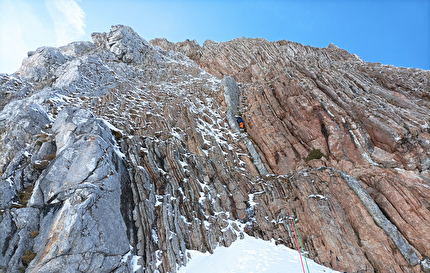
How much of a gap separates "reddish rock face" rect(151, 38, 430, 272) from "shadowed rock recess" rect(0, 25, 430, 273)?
0.13m

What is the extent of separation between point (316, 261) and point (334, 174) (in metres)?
9.04

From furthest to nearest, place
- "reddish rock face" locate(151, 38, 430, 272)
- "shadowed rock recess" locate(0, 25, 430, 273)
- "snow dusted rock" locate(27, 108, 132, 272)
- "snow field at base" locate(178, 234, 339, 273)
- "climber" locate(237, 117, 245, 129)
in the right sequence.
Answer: "climber" locate(237, 117, 245, 129) → "reddish rock face" locate(151, 38, 430, 272) → "snow field at base" locate(178, 234, 339, 273) → "shadowed rock recess" locate(0, 25, 430, 273) → "snow dusted rock" locate(27, 108, 132, 272)

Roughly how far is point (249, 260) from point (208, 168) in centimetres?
1045

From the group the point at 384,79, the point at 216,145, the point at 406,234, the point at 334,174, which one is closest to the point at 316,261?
the point at 406,234

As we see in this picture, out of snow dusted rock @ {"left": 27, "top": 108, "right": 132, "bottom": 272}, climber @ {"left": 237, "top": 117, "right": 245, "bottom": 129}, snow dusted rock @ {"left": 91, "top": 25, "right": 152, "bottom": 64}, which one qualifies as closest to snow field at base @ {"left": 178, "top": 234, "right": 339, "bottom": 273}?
snow dusted rock @ {"left": 27, "top": 108, "right": 132, "bottom": 272}

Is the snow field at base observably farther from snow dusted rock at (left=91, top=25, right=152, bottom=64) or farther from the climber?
snow dusted rock at (left=91, top=25, right=152, bottom=64)

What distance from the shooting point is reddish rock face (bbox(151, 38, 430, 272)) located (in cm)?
1530

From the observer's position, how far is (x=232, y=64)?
52.9m

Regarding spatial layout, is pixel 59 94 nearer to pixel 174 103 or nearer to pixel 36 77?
pixel 174 103

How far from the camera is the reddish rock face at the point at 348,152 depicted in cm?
1530

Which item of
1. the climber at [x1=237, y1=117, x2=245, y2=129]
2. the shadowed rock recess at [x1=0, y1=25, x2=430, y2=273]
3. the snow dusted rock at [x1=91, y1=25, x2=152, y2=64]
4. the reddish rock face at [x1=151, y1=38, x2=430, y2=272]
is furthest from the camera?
the snow dusted rock at [x1=91, y1=25, x2=152, y2=64]

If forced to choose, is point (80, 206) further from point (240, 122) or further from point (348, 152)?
point (348, 152)

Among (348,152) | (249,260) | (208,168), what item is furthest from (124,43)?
(249,260)

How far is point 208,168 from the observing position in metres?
22.6
